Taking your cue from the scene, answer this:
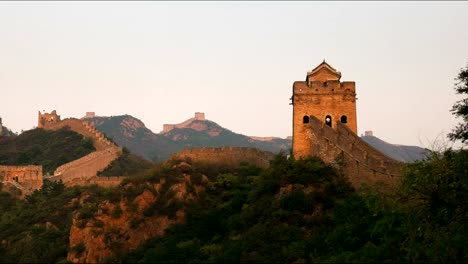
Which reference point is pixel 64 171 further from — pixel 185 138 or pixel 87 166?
pixel 185 138

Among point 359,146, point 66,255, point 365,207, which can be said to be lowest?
point 66,255

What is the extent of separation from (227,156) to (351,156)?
11.1 meters

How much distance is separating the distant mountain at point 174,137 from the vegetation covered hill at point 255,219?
85.4m

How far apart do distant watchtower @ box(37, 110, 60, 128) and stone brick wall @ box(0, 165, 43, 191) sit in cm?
1673

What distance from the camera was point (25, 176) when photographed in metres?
55.6

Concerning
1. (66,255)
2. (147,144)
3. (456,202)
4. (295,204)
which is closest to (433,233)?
(456,202)

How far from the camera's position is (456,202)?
23906 millimetres

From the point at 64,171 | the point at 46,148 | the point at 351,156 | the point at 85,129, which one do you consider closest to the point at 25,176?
the point at 64,171

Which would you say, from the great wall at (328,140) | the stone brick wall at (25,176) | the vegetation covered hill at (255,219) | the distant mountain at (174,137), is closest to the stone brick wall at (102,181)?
the vegetation covered hill at (255,219)

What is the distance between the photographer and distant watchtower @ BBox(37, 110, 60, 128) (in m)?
74.4

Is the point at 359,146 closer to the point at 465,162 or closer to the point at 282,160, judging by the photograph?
the point at 282,160

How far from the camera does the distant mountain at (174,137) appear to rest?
5236 inches

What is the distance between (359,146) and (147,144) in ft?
342

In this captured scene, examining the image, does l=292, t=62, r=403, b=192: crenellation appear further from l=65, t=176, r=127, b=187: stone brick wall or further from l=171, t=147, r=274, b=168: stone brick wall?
l=65, t=176, r=127, b=187: stone brick wall
